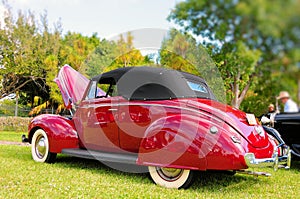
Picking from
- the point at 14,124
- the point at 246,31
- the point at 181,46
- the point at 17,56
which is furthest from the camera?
the point at 14,124

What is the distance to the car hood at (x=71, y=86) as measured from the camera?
24.7 ft

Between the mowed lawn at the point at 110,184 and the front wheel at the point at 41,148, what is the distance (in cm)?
19

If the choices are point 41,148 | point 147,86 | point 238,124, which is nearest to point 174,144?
point 238,124

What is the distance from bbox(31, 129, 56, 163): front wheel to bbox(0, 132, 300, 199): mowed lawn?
19 cm

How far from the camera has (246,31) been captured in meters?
0.61

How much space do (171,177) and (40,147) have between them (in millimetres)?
3486

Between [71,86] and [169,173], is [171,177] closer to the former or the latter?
[169,173]

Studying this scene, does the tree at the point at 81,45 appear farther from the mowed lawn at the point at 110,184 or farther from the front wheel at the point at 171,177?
the front wheel at the point at 171,177

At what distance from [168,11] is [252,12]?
330 mm

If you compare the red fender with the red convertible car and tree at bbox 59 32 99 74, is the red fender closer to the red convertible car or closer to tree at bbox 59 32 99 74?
the red convertible car

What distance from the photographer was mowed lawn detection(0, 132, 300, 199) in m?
4.70

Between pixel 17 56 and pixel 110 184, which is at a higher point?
pixel 17 56

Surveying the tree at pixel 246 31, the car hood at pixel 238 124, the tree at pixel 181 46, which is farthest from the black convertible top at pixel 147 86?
the tree at pixel 246 31

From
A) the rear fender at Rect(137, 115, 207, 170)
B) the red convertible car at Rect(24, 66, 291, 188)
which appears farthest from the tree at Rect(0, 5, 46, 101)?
the rear fender at Rect(137, 115, 207, 170)
